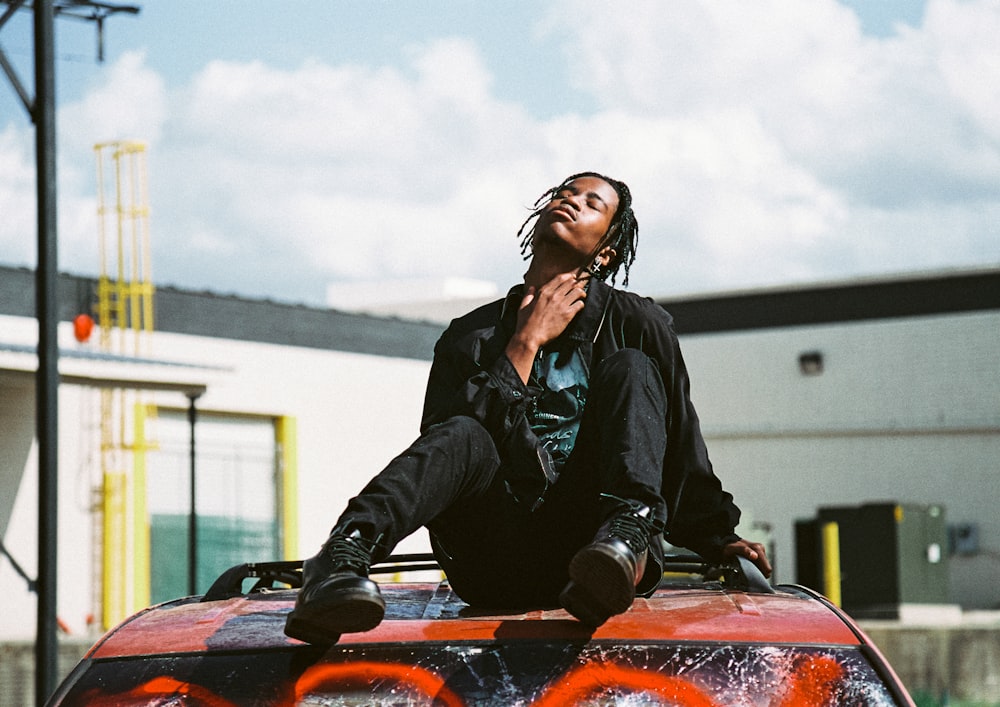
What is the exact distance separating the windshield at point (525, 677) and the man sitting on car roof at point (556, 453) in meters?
0.19

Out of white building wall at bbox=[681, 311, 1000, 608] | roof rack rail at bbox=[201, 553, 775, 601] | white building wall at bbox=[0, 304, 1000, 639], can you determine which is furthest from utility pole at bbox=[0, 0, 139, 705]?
white building wall at bbox=[681, 311, 1000, 608]

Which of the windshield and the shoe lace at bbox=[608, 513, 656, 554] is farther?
the shoe lace at bbox=[608, 513, 656, 554]

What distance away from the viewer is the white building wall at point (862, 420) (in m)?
32.0

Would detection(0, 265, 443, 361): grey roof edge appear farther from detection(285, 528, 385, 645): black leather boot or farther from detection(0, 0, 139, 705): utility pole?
detection(285, 528, 385, 645): black leather boot

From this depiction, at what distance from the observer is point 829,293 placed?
34281 millimetres

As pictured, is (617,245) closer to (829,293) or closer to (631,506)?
(631,506)

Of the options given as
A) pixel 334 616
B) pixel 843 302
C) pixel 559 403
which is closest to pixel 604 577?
pixel 334 616

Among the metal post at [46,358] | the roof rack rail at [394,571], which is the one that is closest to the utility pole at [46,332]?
the metal post at [46,358]

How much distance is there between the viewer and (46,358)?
10633 millimetres

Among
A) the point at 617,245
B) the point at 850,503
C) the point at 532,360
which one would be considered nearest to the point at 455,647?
the point at 532,360

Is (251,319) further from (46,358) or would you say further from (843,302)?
(46,358)

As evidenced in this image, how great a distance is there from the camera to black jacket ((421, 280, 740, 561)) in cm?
420

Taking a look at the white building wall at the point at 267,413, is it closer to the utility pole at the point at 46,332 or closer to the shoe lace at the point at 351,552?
the utility pole at the point at 46,332

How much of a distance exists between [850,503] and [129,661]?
1211 inches
